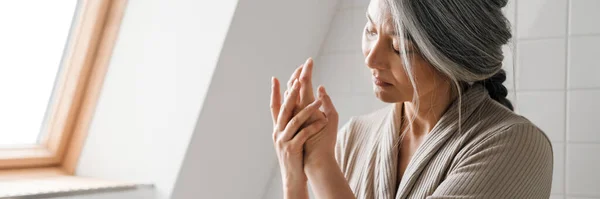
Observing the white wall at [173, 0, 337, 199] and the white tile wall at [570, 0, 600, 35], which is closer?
the white tile wall at [570, 0, 600, 35]

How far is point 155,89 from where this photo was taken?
2049 mm

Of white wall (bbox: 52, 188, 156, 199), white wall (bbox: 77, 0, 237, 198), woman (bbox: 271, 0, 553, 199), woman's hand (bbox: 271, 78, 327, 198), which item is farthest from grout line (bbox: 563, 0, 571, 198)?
white wall (bbox: 52, 188, 156, 199)

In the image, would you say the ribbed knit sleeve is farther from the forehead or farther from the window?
the window

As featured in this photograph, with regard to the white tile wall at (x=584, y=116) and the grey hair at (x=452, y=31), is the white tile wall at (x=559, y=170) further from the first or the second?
the grey hair at (x=452, y=31)

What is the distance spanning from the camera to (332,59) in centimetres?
226

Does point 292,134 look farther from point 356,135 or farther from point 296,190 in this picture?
point 356,135

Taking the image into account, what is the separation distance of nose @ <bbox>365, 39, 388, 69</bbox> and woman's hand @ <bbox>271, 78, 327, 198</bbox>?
13 cm

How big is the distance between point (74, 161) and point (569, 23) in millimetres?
1437

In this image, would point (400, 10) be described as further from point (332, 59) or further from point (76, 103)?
point (76, 103)

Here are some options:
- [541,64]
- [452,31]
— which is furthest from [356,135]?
[541,64]

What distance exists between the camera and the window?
82.0 inches

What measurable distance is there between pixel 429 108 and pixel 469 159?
175mm

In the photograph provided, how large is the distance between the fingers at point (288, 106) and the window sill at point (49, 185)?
675mm

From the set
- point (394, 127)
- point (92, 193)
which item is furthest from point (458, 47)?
point (92, 193)
